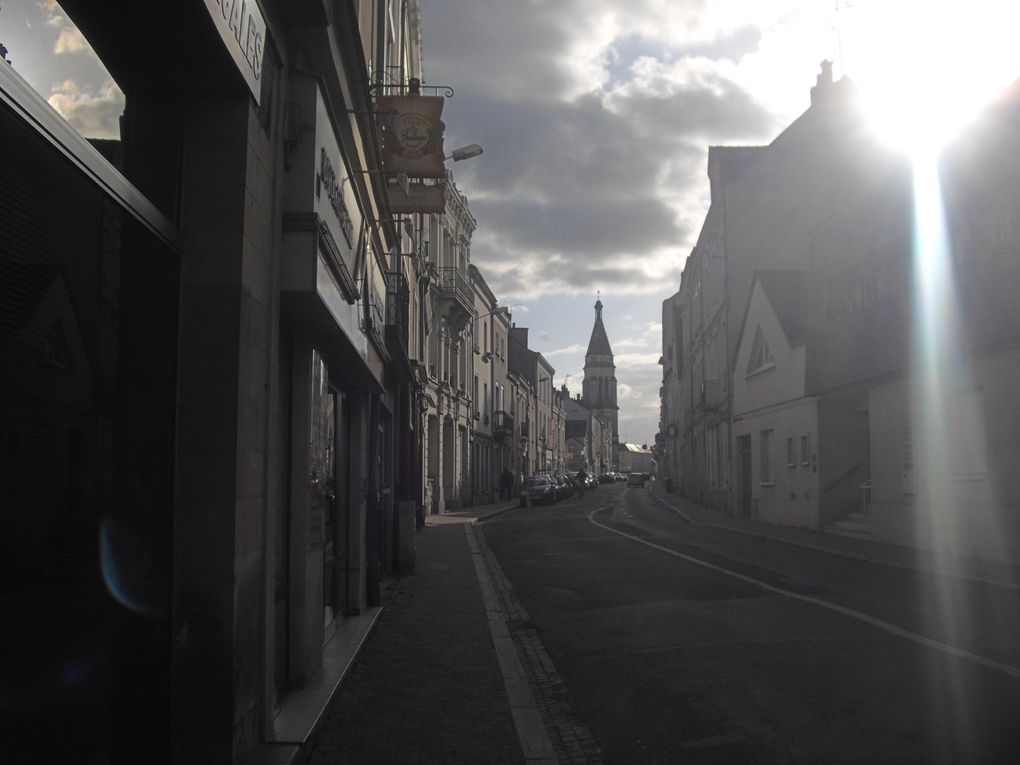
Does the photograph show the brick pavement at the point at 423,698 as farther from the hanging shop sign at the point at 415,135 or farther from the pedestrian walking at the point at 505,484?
the pedestrian walking at the point at 505,484

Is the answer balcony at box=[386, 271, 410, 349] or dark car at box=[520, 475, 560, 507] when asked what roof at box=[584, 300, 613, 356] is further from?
balcony at box=[386, 271, 410, 349]

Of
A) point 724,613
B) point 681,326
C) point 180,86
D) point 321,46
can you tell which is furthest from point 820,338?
point 681,326

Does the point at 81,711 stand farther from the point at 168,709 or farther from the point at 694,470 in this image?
the point at 694,470

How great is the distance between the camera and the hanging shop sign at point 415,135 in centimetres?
1074

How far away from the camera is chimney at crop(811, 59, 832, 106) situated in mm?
33344

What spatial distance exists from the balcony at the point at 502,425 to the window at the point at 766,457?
23306 millimetres

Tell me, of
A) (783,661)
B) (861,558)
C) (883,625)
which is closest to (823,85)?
(861,558)

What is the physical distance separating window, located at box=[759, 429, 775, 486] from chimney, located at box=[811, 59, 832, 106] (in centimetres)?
1317

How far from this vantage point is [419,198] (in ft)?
42.9

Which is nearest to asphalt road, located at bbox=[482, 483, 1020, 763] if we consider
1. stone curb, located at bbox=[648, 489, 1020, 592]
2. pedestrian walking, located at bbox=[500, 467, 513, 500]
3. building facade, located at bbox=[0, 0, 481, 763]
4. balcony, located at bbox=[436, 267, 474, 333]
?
stone curb, located at bbox=[648, 489, 1020, 592]

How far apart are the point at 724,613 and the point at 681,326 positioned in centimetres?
5064

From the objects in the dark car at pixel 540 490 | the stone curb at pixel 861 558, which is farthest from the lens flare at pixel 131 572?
the dark car at pixel 540 490

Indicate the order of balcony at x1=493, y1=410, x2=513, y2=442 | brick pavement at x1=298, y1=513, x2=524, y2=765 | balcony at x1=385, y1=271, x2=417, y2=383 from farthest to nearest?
Answer: balcony at x1=493, y1=410, x2=513, y2=442 < balcony at x1=385, y1=271, x2=417, y2=383 < brick pavement at x1=298, y1=513, x2=524, y2=765

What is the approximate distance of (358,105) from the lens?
7.45m
